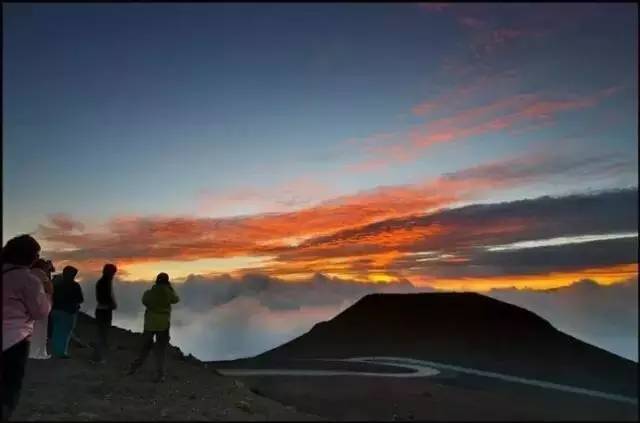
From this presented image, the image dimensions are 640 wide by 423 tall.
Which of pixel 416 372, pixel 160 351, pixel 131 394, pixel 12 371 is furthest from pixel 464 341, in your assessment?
pixel 12 371

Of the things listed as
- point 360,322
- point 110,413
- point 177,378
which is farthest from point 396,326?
point 110,413

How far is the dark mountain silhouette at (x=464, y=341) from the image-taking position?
14.9m

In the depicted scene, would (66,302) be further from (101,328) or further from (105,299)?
(101,328)

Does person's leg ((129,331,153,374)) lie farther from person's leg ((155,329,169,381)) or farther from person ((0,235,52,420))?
person ((0,235,52,420))

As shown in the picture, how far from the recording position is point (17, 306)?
821cm

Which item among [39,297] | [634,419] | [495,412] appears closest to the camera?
[39,297]

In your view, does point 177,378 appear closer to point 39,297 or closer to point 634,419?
point 39,297

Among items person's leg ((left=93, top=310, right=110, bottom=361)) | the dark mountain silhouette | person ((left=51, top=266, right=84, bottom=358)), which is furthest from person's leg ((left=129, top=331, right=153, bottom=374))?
the dark mountain silhouette

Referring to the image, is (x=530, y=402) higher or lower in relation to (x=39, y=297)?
lower

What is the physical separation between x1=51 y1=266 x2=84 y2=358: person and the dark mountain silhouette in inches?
213

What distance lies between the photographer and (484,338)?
69.6 ft

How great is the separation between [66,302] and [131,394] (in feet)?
13.2

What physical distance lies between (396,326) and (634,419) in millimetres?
15708

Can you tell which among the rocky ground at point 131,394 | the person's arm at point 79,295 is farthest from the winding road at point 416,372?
the person's arm at point 79,295
